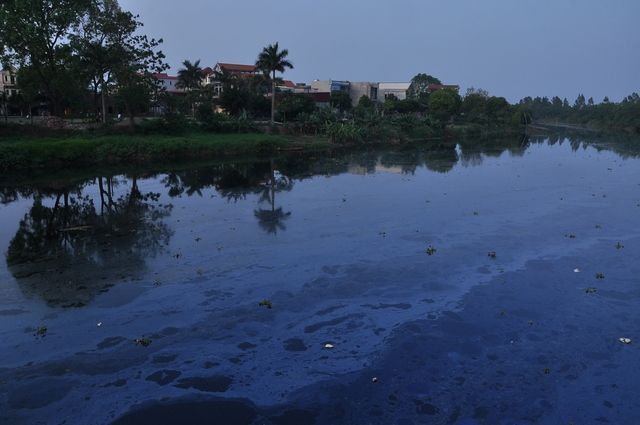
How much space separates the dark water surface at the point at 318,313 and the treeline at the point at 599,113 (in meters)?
105

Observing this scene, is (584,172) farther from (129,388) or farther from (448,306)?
(129,388)

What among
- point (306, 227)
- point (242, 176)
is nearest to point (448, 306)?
point (306, 227)

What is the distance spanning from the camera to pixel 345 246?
16.9 meters

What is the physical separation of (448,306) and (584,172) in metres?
31.3

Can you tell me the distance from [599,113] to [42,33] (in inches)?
5521

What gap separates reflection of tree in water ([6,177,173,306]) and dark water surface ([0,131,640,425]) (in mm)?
98

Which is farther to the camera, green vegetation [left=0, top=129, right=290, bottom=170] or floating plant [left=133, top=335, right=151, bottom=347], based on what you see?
green vegetation [left=0, top=129, right=290, bottom=170]

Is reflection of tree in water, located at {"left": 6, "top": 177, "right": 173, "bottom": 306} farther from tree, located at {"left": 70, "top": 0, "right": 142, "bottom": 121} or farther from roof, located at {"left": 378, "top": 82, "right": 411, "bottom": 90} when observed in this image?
roof, located at {"left": 378, "top": 82, "right": 411, "bottom": 90}

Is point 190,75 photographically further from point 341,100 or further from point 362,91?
point 362,91

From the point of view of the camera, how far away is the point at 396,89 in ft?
363

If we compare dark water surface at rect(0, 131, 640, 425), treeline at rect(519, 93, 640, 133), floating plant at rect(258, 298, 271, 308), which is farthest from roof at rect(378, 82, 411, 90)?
floating plant at rect(258, 298, 271, 308)

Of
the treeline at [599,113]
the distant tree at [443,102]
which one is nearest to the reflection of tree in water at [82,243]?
the distant tree at [443,102]

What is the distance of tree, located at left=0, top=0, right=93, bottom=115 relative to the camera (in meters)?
36.5

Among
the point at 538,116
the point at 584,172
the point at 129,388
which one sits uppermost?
the point at 538,116
